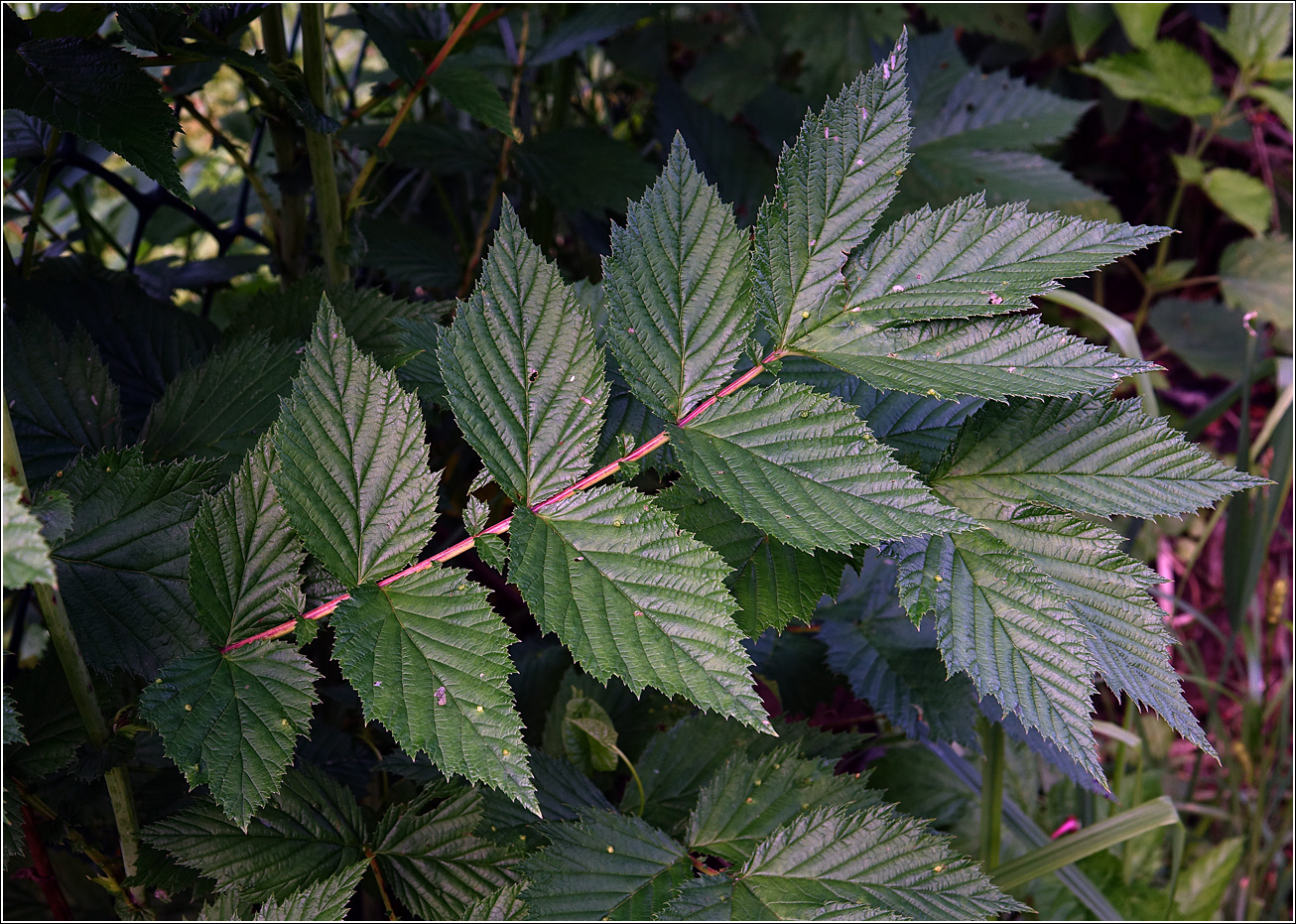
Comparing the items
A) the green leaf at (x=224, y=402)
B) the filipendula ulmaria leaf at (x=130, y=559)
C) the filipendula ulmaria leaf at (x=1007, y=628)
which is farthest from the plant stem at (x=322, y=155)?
the filipendula ulmaria leaf at (x=1007, y=628)

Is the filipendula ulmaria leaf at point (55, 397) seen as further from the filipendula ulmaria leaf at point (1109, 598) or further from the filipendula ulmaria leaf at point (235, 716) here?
the filipendula ulmaria leaf at point (1109, 598)

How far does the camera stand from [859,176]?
419mm

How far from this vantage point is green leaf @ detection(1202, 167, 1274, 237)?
144 cm

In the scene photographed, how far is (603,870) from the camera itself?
18.6 inches

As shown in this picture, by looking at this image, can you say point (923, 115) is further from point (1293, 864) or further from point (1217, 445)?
point (1293, 864)

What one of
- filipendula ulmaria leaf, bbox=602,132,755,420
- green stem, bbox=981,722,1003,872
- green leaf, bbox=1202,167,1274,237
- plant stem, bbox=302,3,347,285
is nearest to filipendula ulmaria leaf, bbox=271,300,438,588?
filipendula ulmaria leaf, bbox=602,132,755,420

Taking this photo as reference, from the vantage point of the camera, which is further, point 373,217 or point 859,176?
point 373,217

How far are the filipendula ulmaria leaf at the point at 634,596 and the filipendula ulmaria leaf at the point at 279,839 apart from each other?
20cm

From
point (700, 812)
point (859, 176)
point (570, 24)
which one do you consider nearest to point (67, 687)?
point (700, 812)

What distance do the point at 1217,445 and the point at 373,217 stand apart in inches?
60.4

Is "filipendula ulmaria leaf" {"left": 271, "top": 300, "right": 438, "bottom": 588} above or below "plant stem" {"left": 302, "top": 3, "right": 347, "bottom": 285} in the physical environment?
below

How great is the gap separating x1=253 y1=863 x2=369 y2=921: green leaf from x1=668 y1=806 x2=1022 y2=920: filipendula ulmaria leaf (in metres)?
0.15

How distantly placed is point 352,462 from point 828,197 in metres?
0.25

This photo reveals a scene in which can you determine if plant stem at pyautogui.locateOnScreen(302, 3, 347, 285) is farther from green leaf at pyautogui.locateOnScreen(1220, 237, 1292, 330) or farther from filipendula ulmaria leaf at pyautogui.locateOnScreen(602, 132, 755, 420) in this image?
green leaf at pyautogui.locateOnScreen(1220, 237, 1292, 330)
